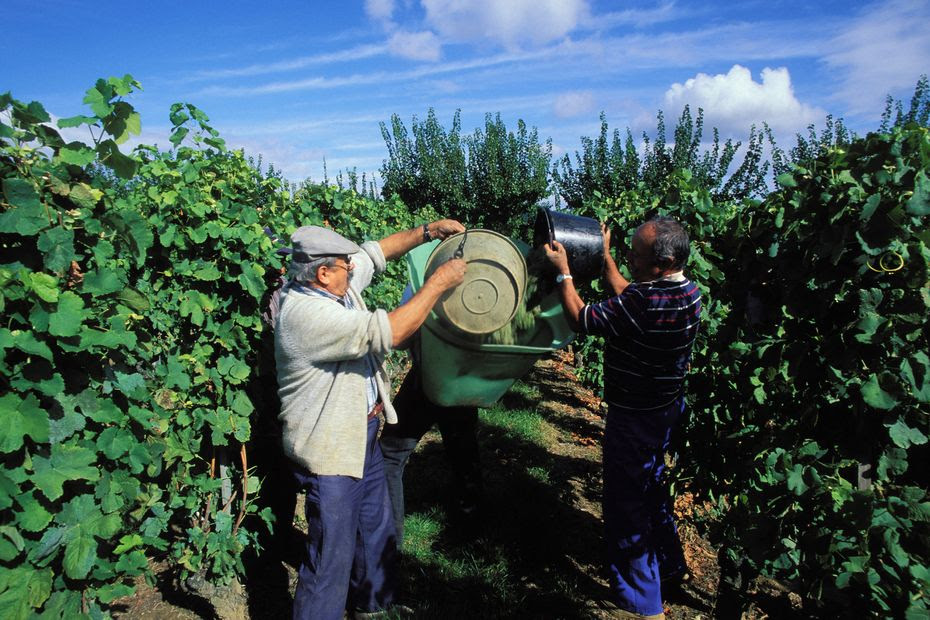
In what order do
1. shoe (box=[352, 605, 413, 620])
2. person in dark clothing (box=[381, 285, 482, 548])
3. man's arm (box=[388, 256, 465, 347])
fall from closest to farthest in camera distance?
man's arm (box=[388, 256, 465, 347]) < shoe (box=[352, 605, 413, 620]) < person in dark clothing (box=[381, 285, 482, 548])

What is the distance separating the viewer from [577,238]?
8.51 feet

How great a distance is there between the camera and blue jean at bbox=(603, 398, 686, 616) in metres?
2.74

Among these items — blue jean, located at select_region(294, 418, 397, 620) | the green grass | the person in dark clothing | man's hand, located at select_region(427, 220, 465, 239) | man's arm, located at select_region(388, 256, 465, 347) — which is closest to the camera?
man's arm, located at select_region(388, 256, 465, 347)

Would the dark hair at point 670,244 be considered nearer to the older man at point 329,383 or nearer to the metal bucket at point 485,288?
the metal bucket at point 485,288

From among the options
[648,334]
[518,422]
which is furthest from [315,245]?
[518,422]

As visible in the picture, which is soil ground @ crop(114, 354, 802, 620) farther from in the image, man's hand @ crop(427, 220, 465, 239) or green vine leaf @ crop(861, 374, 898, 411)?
man's hand @ crop(427, 220, 465, 239)

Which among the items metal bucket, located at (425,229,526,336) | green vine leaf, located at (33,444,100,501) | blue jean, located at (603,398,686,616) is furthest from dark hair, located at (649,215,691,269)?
green vine leaf, located at (33,444,100,501)

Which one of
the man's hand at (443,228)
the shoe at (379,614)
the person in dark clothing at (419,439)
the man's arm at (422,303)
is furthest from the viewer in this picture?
the person in dark clothing at (419,439)

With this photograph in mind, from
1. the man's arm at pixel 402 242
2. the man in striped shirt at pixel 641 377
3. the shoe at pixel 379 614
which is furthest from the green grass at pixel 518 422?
the man's arm at pixel 402 242

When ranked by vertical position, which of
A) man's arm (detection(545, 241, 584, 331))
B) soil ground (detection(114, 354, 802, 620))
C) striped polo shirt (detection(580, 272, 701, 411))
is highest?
man's arm (detection(545, 241, 584, 331))

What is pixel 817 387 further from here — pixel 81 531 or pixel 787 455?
pixel 81 531

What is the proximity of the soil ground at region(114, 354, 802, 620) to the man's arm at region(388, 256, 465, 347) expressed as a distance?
1555 mm

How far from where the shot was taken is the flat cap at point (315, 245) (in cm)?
226

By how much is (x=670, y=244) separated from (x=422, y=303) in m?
1.16
